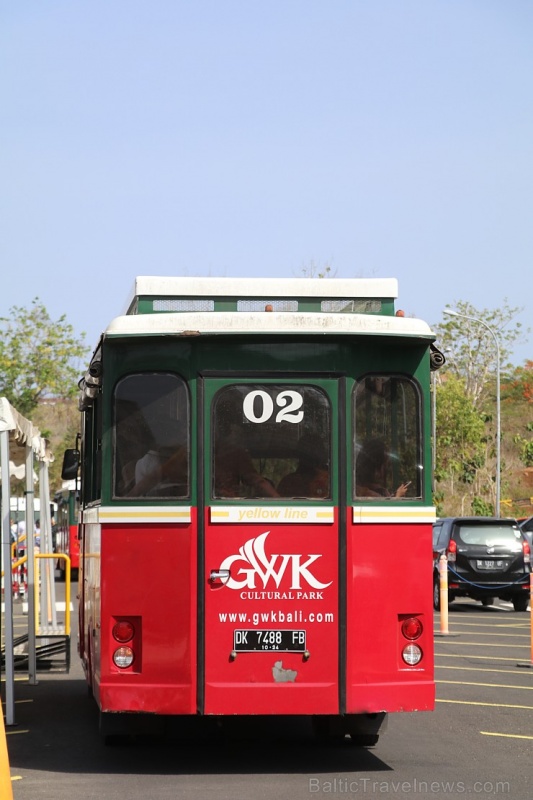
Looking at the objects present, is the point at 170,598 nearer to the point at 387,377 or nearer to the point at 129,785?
Result: the point at 129,785

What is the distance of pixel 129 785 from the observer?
29.1 ft

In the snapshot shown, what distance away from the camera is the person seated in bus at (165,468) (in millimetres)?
9305

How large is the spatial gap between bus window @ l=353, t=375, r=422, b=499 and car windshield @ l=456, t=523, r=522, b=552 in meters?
15.7

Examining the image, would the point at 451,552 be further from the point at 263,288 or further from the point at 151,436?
the point at 151,436

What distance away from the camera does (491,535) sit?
2505cm

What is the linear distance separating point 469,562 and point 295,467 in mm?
15802

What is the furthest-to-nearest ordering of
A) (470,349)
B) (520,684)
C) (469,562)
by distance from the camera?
(470,349), (469,562), (520,684)

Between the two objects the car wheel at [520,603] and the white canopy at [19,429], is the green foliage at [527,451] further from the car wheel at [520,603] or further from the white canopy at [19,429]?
the white canopy at [19,429]

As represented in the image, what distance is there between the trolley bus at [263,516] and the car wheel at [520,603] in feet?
53.5

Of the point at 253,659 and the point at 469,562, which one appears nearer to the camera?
the point at 253,659

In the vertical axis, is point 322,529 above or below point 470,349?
→ below

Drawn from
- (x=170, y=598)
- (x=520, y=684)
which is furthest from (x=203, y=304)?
(x=520, y=684)

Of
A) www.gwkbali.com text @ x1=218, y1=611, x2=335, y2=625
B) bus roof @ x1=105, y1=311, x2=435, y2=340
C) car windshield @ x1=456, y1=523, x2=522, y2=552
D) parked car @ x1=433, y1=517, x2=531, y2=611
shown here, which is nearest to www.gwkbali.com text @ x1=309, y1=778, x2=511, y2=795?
www.gwkbali.com text @ x1=218, y1=611, x2=335, y2=625

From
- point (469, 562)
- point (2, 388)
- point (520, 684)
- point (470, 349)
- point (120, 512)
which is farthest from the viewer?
point (470, 349)
